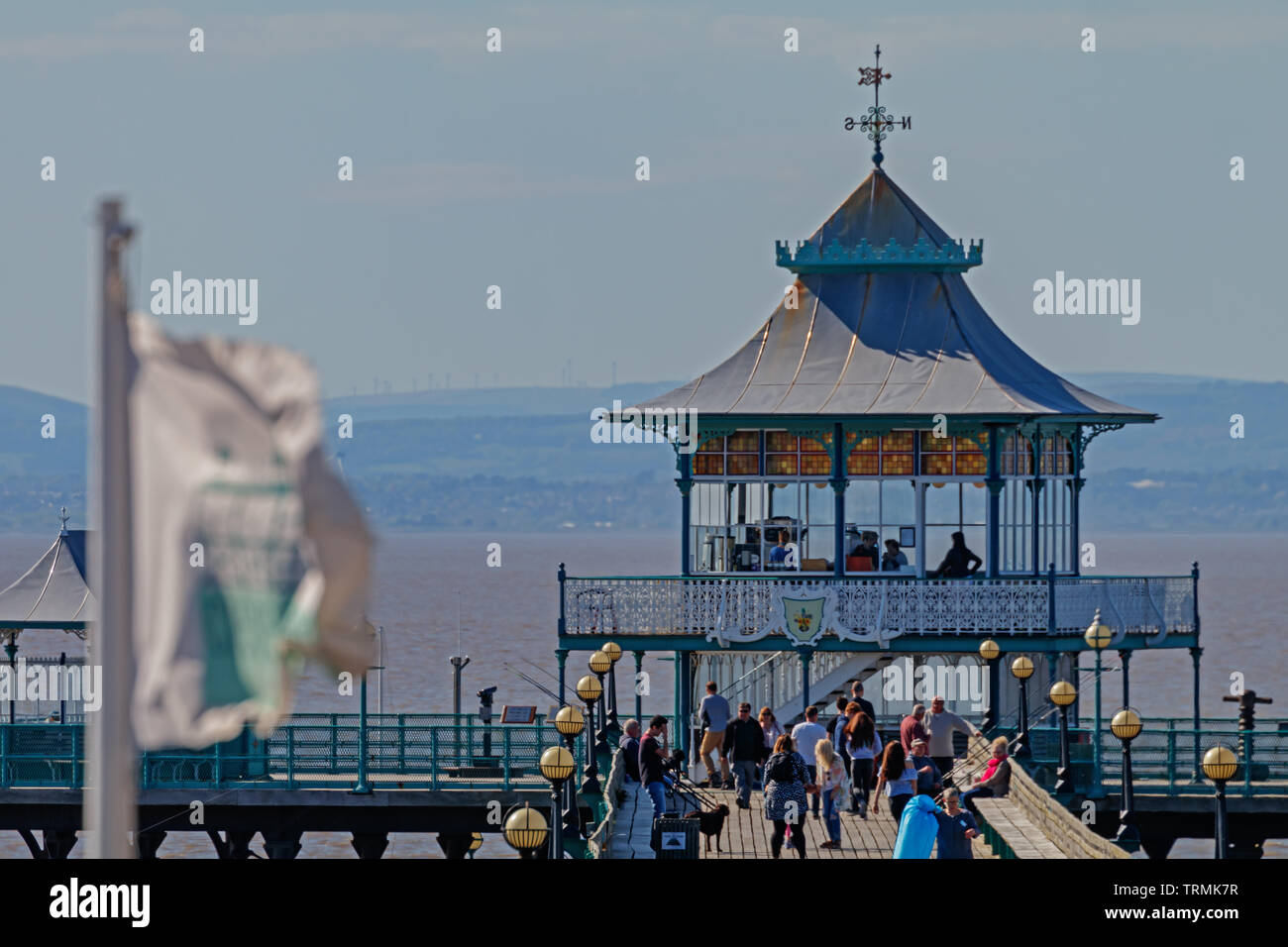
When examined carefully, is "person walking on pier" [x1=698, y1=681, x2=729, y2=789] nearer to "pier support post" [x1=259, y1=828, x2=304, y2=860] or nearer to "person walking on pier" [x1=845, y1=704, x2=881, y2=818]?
"person walking on pier" [x1=845, y1=704, x2=881, y2=818]

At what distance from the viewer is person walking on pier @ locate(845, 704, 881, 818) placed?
29422 mm

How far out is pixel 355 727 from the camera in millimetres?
33281

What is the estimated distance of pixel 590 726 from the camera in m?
29.9

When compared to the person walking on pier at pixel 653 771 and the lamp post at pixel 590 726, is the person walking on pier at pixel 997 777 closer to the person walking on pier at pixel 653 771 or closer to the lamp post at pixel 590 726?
the person walking on pier at pixel 653 771

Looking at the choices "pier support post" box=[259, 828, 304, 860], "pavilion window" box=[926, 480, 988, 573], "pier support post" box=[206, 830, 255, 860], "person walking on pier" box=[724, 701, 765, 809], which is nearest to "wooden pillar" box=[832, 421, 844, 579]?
"pavilion window" box=[926, 480, 988, 573]

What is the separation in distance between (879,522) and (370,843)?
326 inches

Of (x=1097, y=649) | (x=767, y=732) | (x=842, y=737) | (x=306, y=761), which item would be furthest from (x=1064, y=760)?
(x=306, y=761)

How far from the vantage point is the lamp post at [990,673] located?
110ft

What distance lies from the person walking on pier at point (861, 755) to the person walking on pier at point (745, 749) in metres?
1.01

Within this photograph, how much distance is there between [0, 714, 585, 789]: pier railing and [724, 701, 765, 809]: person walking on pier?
3712mm

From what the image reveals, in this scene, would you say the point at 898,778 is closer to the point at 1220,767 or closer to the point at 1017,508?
the point at 1220,767

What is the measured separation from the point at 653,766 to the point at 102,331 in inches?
737
